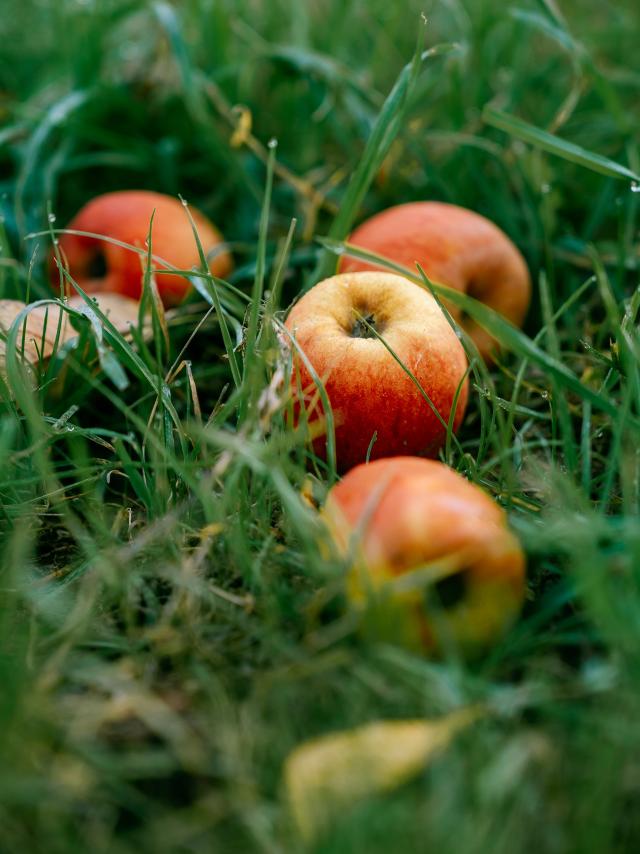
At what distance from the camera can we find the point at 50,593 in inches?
53.2

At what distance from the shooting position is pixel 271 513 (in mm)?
1496

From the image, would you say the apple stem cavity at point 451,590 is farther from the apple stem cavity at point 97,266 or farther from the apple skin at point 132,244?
the apple stem cavity at point 97,266

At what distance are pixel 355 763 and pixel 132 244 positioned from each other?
1635 mm

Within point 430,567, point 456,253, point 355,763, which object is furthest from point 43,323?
point 355,763

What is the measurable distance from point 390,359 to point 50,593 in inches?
29.5

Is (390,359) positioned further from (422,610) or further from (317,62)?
(317,62)

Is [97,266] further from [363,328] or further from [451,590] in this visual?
[451,590]

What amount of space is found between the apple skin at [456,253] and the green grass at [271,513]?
14cm

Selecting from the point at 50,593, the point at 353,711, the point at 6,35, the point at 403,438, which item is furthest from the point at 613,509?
the point at 6,35

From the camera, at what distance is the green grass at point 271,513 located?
0.97 metres

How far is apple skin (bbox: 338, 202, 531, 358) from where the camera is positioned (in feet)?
6.60

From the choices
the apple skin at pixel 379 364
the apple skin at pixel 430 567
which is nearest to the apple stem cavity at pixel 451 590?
the apple skin at pixel 430 567

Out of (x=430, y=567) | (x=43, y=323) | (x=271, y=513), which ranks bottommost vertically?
(x=271, y=513)

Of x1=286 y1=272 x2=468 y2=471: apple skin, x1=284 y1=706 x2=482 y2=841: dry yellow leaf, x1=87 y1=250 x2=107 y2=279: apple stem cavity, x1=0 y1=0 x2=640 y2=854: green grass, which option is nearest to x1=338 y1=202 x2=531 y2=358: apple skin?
x1=0 y1=0 x2=640 y2=854: green grass
